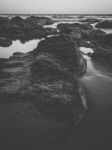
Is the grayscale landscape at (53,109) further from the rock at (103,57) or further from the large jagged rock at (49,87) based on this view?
the rock at (103,57)

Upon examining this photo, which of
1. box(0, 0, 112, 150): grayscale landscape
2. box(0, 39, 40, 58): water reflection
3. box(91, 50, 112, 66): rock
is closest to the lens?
box(0, 0, 112, 150): grayscale landscape

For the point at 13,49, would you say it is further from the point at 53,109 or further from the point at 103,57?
the point at 53,109

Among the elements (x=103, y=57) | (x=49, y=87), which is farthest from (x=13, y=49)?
(x=49, y=87)

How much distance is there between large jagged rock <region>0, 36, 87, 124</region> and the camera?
14.9 feet

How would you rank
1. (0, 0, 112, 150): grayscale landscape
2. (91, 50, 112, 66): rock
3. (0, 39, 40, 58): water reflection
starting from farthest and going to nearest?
1. (0, 39, 40, 58): water reflection
2. (91, 50, 112, 66): rock
3. (0, 0, 112, 150): grayscale landscape

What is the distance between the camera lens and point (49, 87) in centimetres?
520

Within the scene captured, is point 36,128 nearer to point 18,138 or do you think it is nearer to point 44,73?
point 18,138

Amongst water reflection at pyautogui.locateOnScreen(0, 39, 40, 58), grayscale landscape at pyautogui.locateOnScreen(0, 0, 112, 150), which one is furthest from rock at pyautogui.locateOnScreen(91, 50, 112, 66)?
water reflection at pyautogui.locateOnScreen(0, 39, 40, 58)

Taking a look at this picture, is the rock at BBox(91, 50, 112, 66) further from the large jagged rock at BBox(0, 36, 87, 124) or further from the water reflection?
the water reflection

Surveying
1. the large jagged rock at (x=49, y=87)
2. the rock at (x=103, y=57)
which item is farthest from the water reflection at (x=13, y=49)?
the rock at (x=103, y=57)

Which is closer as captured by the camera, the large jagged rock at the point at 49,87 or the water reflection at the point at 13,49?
the large jagged rock at the point at 49,87

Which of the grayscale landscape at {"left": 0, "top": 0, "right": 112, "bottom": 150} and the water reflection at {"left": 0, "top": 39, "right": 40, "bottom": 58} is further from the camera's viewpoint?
the water reflection at {"left": 0, "top": 39, "right": 40, "bottom": 58}

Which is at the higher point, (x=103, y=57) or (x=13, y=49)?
(x=103, y=57)

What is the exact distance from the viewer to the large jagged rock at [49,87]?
455 centimetres
